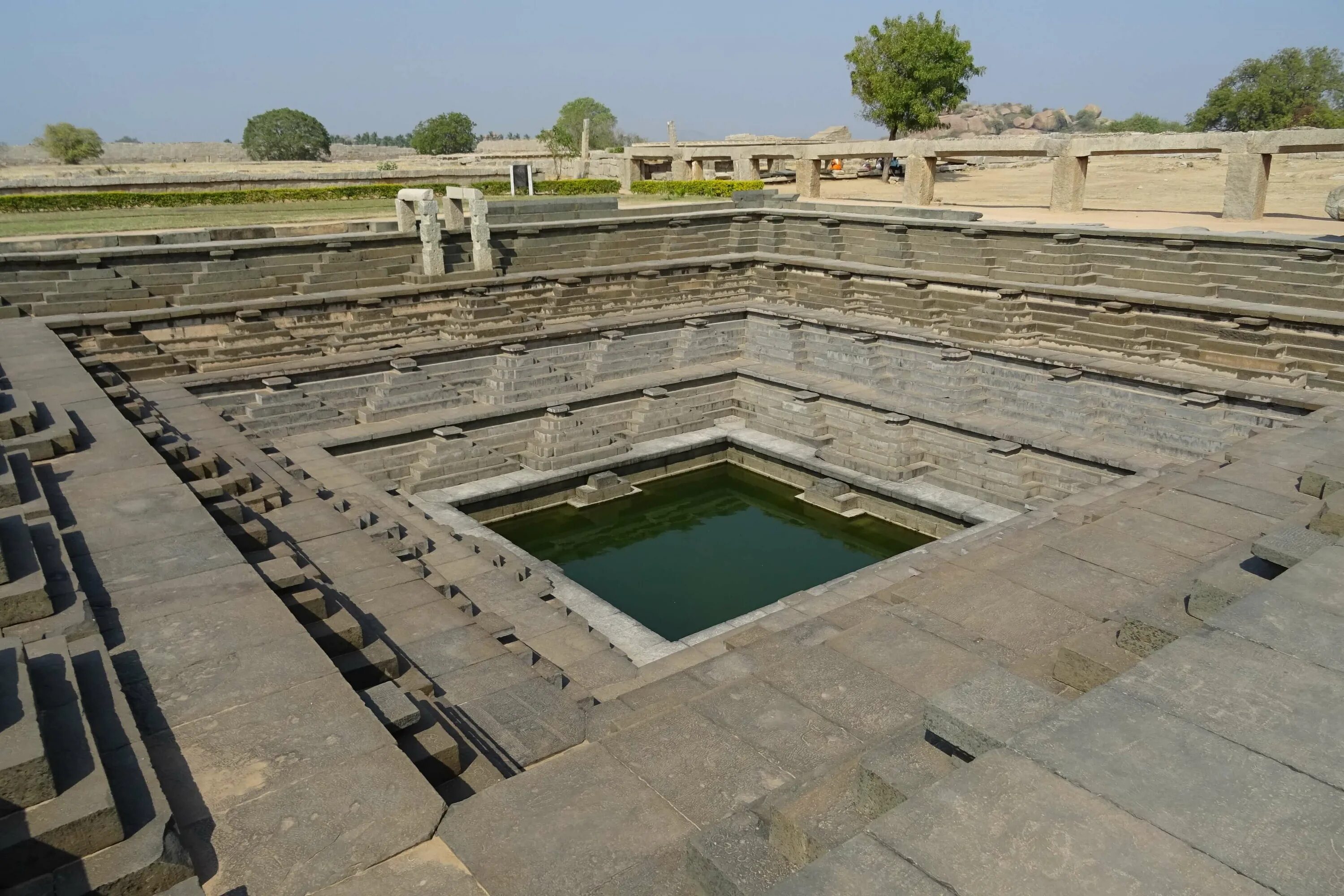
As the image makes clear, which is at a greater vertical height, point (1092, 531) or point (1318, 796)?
point (1318, 796)

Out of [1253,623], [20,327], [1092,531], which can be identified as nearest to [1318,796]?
[1253,623]

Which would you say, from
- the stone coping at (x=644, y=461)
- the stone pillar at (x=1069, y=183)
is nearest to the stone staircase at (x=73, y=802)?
the stone coping at (x=644, y=461)

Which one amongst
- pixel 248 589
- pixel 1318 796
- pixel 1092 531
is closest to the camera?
pixel 1318 796

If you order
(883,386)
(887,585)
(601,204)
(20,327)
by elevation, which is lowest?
(887,585)

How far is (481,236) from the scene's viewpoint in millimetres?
16375

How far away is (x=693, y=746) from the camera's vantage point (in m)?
4.30

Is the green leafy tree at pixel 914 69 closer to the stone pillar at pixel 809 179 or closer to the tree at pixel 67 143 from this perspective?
the stone pillar at pixel 809 179

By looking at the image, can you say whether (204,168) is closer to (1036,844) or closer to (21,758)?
(21,758)

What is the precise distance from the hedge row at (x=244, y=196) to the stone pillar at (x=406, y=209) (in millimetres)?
3784

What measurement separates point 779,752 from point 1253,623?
2417 mm

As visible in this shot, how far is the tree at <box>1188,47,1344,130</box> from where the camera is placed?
153 feet

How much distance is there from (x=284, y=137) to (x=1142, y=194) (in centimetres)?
5234

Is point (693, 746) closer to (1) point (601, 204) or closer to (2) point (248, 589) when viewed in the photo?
(2) point (248, 589)

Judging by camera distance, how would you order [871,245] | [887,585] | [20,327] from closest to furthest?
[887,585] → [20,327] → [871,245]
